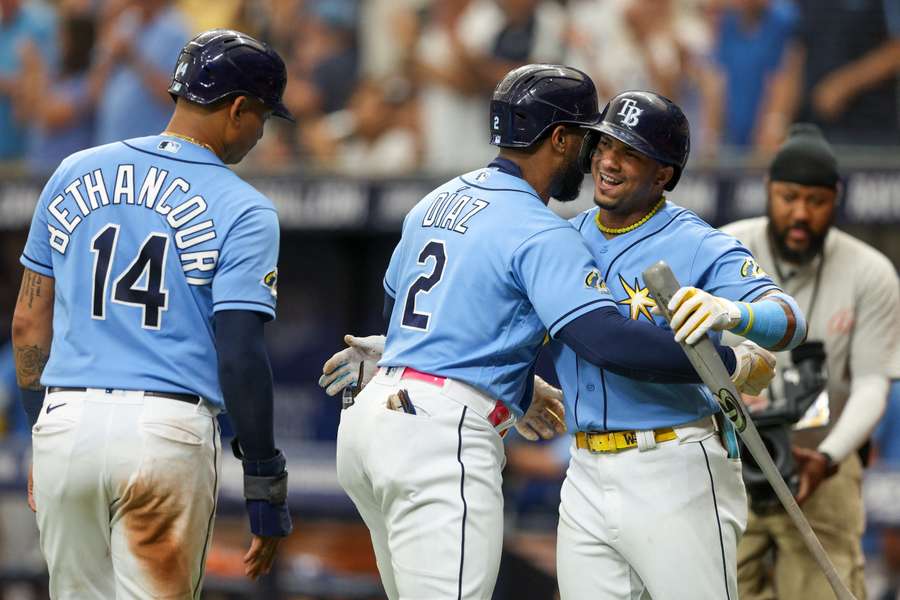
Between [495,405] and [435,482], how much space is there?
0.29m

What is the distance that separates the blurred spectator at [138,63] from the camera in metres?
8.96

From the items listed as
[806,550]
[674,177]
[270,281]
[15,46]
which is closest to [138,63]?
[15,46]

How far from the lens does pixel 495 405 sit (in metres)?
3.79

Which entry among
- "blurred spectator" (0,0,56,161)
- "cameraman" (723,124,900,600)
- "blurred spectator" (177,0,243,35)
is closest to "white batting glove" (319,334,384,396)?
"cameraman" (723,124,900,600)

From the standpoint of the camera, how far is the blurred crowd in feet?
25.0

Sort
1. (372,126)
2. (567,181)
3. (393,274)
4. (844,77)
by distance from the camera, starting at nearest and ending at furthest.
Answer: (567,181), (393,274), (844,77), (372,126)

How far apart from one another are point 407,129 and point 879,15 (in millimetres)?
2852

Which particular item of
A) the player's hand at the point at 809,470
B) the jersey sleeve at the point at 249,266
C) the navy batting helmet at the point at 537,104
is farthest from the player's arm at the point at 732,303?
the player's hand at the point at 809,470

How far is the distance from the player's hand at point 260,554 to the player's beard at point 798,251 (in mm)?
2185

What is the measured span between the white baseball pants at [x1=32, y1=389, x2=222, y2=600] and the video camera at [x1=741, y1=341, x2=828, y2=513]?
199 cm

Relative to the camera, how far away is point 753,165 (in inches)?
302

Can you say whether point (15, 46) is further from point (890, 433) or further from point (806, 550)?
point (806, 550)

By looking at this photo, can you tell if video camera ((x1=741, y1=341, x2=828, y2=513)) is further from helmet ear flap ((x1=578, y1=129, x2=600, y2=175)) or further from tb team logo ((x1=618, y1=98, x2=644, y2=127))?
tb team logo ((x1=618, y1=98, x2=644, y2=127))

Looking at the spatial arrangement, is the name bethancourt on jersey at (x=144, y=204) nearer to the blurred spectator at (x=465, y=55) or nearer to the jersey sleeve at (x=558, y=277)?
the jersey sleeve at (x=558, y=277)
